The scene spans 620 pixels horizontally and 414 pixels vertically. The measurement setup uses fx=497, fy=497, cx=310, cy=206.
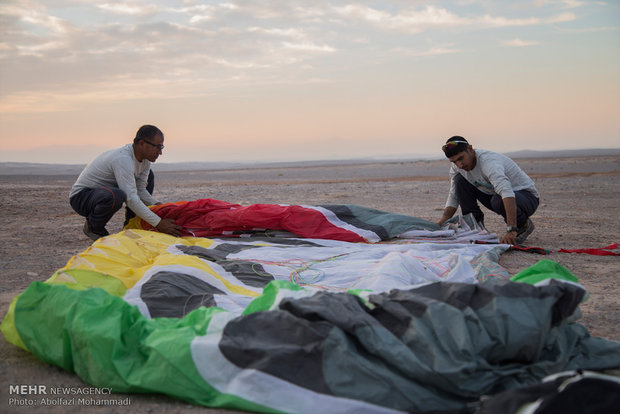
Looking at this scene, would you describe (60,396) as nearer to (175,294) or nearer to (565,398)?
(175,294)

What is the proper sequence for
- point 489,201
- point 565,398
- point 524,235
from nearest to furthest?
point 565,398, point 524,235, point 489,201

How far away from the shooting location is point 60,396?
2.26m

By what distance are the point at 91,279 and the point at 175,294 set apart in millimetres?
547

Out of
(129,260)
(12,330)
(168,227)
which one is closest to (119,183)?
(168,227)

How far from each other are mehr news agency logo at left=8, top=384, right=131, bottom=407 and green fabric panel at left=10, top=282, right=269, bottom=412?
0.05 m

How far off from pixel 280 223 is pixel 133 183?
65.1 inches

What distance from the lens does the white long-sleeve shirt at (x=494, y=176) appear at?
5.04m

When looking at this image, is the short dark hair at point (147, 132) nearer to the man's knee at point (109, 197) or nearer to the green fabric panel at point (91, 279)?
the man's knee at point (109, 197)

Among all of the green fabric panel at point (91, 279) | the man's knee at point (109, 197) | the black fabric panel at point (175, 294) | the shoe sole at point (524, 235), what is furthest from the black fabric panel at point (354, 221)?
the green fabric panel at point (91, 279)

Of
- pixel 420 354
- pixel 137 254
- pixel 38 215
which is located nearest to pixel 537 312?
pixel 420 354

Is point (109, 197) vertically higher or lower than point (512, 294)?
higher

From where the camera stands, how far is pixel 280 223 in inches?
209

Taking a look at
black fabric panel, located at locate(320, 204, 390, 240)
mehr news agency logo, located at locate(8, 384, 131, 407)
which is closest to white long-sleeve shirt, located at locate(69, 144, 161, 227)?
black fabric panel, located at locate(320, 204, 390, 240)

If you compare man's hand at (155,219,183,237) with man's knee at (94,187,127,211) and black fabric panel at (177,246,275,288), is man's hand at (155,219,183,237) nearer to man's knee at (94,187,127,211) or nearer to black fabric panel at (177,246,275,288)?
man's knee at (94,187,127,211)
